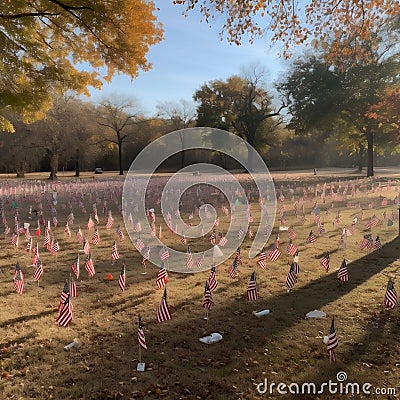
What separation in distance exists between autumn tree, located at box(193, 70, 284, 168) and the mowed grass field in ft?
139

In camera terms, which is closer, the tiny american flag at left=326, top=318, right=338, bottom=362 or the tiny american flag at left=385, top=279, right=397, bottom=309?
the tiny american flag at left=326, top=318, right=338, bottom=362

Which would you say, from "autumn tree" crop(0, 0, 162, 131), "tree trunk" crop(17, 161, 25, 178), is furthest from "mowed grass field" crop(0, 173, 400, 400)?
"tree trunk" crop(17, 161, 25, 178)

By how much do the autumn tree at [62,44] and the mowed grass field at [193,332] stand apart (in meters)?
4.60

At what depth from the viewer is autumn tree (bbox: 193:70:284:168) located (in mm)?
49219

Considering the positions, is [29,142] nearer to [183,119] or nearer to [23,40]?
[183,119]

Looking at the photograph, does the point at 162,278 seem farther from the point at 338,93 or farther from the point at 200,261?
the point at 338,93

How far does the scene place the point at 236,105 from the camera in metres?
50.3

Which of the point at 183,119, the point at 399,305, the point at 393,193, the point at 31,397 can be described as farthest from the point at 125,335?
the point at 183,119

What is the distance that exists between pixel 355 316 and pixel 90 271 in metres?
4.65

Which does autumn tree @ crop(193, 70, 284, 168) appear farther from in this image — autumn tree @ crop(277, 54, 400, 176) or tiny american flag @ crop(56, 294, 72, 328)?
tiny american flag @ crop(56, 294, 72, 328)

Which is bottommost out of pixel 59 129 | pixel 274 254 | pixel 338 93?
pixel 274 254

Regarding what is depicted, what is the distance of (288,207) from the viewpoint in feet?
52.5

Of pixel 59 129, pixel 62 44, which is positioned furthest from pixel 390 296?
pixel 59 129

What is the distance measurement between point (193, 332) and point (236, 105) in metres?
47.9
